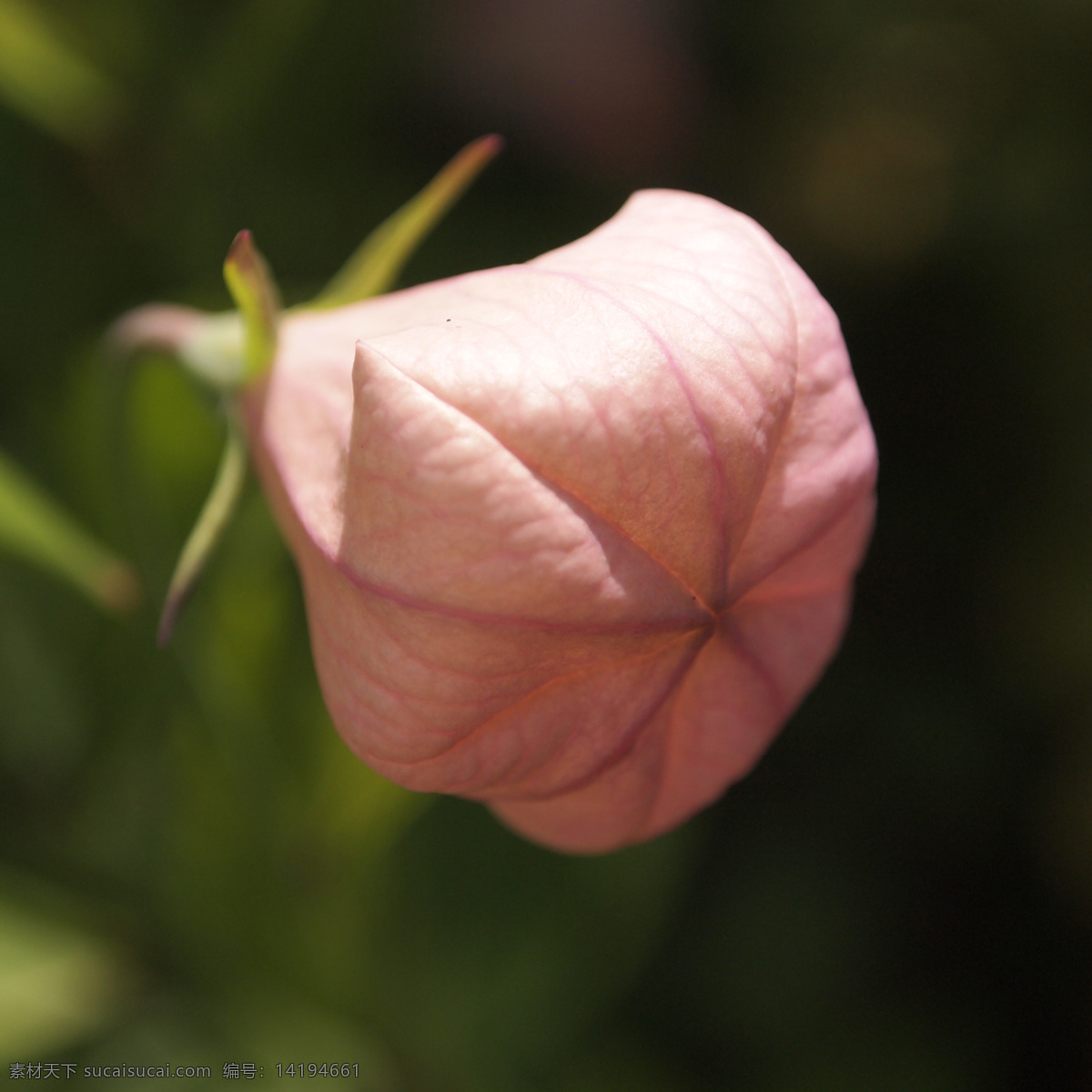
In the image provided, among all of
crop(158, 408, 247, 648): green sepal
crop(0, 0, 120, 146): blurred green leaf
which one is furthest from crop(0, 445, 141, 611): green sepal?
crop(0, 0, 120, 146): blurred green leaf

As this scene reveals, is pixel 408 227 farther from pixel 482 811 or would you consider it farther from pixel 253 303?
pixel 482 811

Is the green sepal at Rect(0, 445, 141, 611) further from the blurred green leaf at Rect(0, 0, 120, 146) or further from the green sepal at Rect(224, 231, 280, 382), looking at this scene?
the blurred green leaf at Rect(0, 0, 120, 146)

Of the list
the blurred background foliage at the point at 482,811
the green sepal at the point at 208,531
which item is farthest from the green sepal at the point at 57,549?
the green sepal at the point at 208,531

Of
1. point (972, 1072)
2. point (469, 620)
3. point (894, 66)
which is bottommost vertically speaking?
point (972, 1072)

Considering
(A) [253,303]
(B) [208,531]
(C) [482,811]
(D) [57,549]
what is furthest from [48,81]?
(C) [482,811]

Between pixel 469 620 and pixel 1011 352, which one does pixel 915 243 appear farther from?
pixel 469 620

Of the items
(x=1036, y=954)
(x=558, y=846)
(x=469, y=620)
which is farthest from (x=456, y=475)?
(x=1036, y=954)
